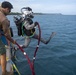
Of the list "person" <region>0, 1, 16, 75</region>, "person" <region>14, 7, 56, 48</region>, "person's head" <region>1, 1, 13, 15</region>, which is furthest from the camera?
"person" <region>14, 7, 56, 48</region>

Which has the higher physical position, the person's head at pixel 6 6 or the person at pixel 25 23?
the person's head at pixel 6 6

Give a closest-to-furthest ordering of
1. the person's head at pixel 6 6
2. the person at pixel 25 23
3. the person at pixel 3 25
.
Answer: the person at pixel 3 25 < the person's head at pixel 6 6 < the person at pixel 25 23

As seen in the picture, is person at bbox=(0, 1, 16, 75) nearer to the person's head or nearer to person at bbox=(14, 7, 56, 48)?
the person's head

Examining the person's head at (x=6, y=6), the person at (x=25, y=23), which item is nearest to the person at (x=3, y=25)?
the person's head at (x=6, y=6)

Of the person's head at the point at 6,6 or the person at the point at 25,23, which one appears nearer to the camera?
the person's head at the point at 6,6

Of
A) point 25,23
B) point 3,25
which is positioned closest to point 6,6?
point 3,25

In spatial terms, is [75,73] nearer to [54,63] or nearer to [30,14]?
[54,63]

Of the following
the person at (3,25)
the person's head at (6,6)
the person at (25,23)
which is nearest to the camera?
the person at (3,25)

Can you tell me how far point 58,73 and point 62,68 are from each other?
2.67ft

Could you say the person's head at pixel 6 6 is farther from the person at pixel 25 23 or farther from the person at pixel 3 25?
the person at pixel 25 23

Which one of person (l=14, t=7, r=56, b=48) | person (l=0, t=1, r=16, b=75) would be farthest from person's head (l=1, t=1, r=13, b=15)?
person (l=14, t=7, r=56, b=48)

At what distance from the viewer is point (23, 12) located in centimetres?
940

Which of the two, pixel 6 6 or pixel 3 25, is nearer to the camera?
pixel 3 25

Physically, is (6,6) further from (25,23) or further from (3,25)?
(25,23)
